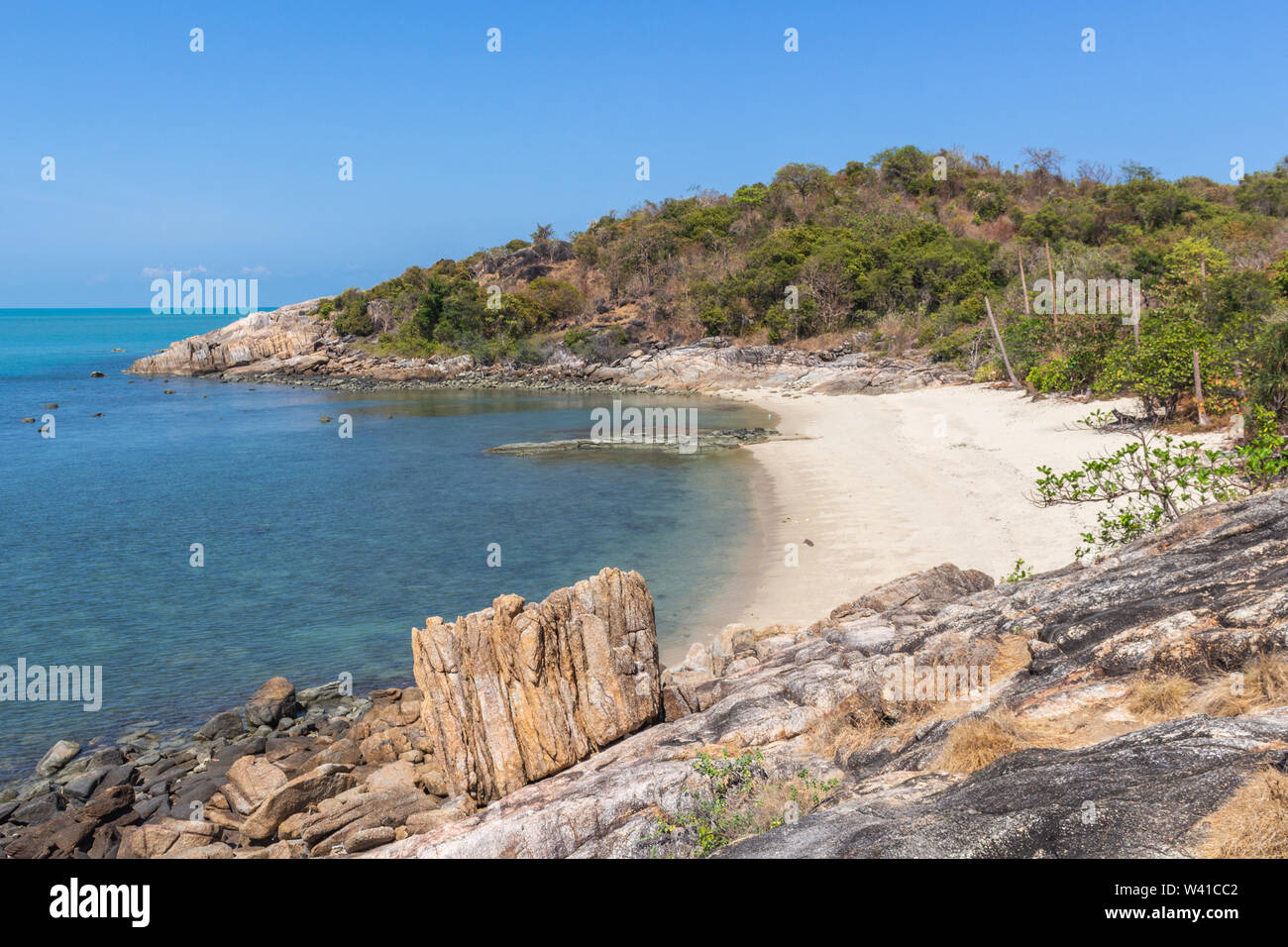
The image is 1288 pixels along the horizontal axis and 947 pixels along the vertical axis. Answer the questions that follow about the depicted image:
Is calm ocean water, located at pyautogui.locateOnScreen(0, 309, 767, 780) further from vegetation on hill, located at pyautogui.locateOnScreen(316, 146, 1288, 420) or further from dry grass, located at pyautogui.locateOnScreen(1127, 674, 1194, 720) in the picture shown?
vegetation on hill, located at pyautogui.locateOnScreen(316, 146, 1288, 420)

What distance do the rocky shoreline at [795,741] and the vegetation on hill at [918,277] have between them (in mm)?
14934

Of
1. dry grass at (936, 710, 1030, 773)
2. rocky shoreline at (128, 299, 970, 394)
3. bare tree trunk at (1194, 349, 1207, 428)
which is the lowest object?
dry grass at (936, 710, 1030, 773)

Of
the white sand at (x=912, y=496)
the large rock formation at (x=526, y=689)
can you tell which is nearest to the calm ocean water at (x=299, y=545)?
the white sand at (x=912, y=496)

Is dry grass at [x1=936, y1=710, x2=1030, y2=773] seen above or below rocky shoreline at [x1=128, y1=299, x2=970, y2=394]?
below

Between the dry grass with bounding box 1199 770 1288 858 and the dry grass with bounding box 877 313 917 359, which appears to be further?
the dry grass with bounding box 877 313 917 359

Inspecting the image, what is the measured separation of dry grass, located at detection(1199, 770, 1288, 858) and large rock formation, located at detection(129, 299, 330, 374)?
92.1 metres

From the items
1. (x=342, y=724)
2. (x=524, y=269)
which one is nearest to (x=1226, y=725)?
(x=342, y=724)

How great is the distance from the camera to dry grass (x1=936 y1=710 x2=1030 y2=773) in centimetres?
597

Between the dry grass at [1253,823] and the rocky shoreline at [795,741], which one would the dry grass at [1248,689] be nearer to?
the rocky shoreline at [795,741]

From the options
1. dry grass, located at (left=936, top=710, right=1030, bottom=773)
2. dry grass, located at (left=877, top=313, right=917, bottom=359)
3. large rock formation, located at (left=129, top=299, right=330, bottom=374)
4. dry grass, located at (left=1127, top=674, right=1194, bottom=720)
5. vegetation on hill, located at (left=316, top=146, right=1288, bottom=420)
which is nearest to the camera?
dry grass, located at (left=936, top=710, right=1030, bottom=773)

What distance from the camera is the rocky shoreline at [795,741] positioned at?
485 cm

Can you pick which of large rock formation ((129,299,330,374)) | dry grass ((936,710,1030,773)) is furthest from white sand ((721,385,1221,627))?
large rock formation ((129,299,330,374))

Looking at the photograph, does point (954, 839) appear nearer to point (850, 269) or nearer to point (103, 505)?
point (103, 505)

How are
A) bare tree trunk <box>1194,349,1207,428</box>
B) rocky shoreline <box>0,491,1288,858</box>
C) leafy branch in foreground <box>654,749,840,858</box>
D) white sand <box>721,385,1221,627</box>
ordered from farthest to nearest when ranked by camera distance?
bare tree trunk <box>1194,349,1207,428</box>
white sand <box>721,385,1221,627</box>
leafy branch in foreground <box>654,749,840,858</box>
rocky shoreline <box>0,491,1288,858</box>
